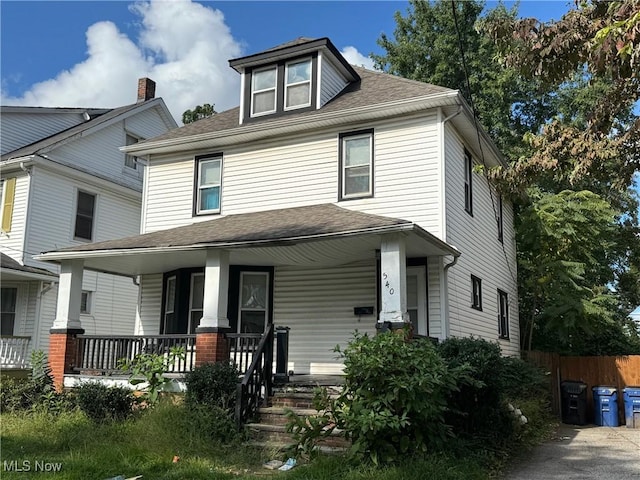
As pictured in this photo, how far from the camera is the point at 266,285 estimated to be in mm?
13164

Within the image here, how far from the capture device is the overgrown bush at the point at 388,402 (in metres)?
7.15

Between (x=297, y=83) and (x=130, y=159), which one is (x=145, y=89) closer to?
(x=130, y=159)

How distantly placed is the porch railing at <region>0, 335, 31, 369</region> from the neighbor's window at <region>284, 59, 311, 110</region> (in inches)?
400

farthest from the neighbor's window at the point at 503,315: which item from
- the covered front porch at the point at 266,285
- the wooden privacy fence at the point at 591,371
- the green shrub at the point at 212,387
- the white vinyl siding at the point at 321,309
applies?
the green shrub at the point at 212,387

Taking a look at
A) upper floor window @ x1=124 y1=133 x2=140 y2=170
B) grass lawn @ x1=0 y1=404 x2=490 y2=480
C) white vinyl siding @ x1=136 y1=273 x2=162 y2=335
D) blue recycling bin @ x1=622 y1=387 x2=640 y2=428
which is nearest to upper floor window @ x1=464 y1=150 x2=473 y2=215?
blue recycling bin @ x1=622 y1=387 x2=640 y2=428

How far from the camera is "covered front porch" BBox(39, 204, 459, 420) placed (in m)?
10.2

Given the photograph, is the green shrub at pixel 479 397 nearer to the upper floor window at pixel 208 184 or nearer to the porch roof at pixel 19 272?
the upper floor window at pixel 208 184

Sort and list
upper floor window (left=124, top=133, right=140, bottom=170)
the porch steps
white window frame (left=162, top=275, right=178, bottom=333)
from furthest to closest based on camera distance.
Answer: upper floor window (left=124, top=133, right=140, bottom=170) < white window frame (left=162, top=275, right=178, bottom=333) < the porch steps

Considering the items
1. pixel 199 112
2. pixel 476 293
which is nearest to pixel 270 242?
pixel 476 293

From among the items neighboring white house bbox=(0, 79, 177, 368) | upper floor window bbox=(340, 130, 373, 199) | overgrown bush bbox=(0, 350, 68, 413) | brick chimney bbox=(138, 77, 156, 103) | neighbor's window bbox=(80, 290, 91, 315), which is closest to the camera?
overgrown bush bbox=(0, 350, 68, 413)

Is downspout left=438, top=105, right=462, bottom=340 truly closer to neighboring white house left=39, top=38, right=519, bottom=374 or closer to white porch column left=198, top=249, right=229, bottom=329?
neighboring white house left=39, top=38, right=519, bottom=374

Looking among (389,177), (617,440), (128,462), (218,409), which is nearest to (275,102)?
(389,177)

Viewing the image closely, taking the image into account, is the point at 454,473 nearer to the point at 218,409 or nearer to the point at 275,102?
the point at 218,409

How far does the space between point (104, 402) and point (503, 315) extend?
11.1 metres
